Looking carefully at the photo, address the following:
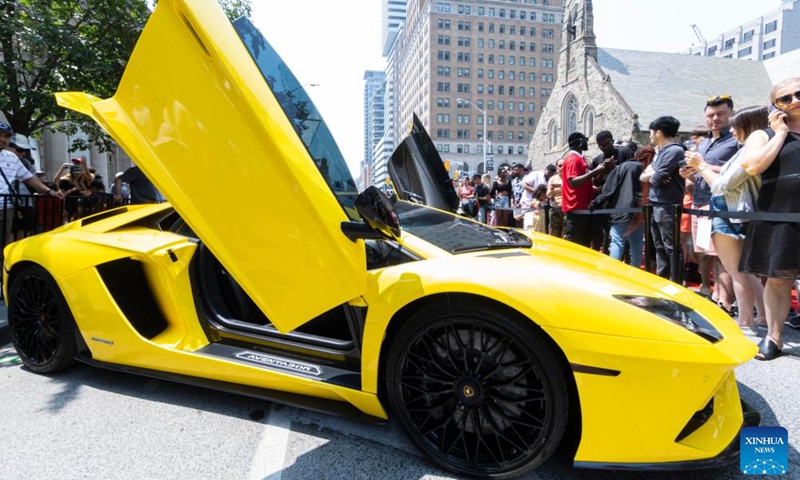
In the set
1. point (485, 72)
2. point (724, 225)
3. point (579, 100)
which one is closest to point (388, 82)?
point (485, 72)

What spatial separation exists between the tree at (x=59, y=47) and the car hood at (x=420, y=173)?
640cm

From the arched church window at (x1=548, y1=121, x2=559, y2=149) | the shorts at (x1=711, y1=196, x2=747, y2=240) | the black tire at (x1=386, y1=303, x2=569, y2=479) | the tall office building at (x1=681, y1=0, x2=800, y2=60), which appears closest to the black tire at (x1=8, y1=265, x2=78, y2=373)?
the black tire at (x1=386, y1=303, x2=569, y2=479)

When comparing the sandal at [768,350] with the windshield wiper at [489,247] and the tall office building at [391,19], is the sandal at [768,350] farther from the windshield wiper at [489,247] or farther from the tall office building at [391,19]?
the tall office building at [391,19]

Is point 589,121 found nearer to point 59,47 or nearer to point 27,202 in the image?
point 59,47

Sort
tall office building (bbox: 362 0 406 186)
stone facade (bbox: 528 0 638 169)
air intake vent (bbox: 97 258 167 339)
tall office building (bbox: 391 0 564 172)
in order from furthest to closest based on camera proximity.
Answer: tall office building (bbox: 362 0 406 186) → tall office building (bbox: 391 0 564 172) → stone facade (bbox: 528 0 638 169) → air intake vent (bbox: 97 258 167 339)

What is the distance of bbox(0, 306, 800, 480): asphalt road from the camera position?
6.29ft

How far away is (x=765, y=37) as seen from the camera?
86750mm

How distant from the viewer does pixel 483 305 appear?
5.94 feet

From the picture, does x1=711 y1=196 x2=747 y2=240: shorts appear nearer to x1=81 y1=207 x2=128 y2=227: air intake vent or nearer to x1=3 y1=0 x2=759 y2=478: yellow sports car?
x1=3 y1=0 x2=759 y2=478: yellow sports car

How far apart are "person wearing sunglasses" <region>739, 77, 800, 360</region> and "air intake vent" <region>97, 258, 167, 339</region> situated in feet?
12.5

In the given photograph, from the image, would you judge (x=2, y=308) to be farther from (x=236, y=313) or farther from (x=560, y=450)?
(x=560, y=450)

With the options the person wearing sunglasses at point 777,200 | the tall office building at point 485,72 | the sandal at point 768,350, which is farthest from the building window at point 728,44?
the sandal at point 768,350

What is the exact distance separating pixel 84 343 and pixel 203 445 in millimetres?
1289

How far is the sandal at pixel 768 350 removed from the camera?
305 centimetres
